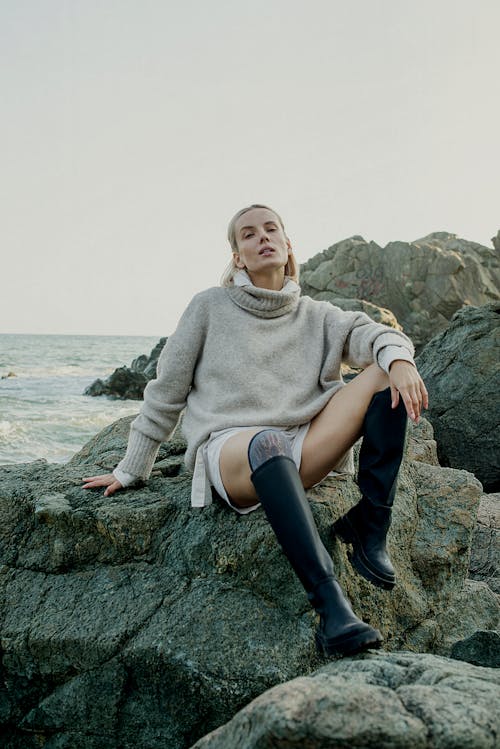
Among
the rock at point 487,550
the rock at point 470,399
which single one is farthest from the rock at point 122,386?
the rock at point 487,550

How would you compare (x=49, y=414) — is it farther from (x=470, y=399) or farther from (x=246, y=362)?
(x=246, y=362)

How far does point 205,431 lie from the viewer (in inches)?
126

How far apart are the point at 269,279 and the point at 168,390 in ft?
2.54

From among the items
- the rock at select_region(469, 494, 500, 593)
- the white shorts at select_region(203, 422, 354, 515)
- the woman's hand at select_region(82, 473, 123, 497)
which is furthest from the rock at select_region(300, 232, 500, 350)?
the white shorts at select_region(203, 422, 354, 515)

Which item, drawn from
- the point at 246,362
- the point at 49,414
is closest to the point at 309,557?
the point at 246,362

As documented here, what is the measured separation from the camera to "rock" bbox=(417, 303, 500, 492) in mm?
7914

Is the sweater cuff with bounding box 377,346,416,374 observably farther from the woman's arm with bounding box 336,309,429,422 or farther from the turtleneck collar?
the turtleneck collar

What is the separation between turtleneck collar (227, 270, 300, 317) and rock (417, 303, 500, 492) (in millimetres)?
5213

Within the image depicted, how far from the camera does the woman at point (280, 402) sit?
270cm

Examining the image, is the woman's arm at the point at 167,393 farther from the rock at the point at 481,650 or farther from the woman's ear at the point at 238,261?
the rock at the point at 481,650

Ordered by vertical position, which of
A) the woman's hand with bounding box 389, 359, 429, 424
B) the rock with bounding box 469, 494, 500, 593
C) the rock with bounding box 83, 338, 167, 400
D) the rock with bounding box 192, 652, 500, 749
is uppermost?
the woman's hand with bounding box 389, 359, 429, 424

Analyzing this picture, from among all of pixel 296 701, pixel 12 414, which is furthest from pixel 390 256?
pixel 296 701

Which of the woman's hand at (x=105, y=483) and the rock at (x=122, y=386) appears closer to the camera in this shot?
the woman's hand at (x=105, y=483)

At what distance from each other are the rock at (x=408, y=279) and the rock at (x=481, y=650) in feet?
95.2
